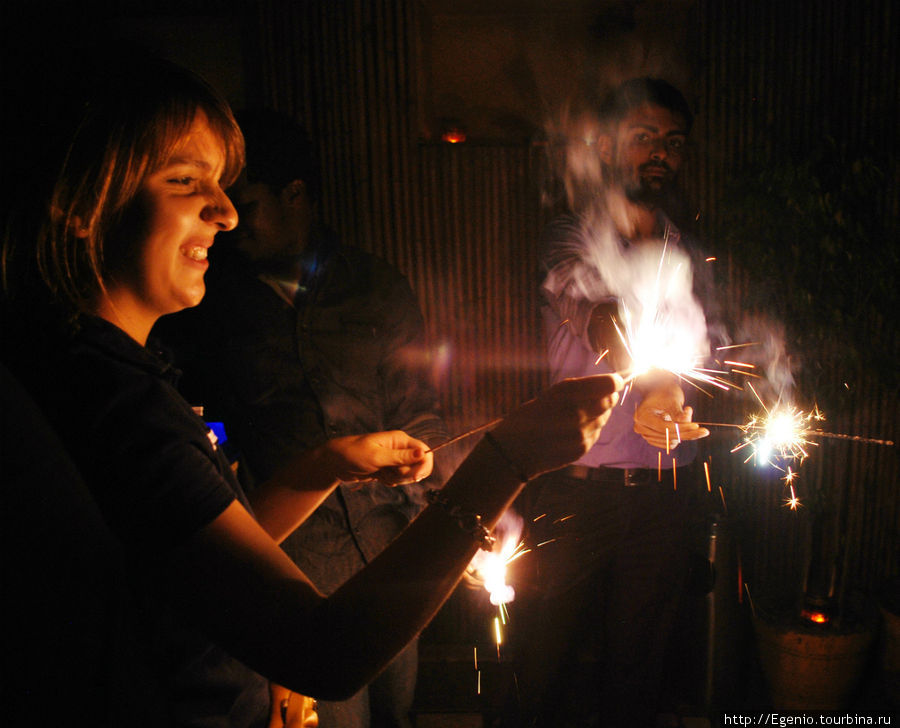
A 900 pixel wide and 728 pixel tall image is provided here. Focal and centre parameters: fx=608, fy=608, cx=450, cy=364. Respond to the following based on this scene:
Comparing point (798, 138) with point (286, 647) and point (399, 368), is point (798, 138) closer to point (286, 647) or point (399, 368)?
point (399, 368)

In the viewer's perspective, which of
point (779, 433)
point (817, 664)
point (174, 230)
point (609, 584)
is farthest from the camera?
point (779, 433)

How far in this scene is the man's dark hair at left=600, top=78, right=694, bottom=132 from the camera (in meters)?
3.05

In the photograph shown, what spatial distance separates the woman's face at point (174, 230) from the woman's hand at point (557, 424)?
73 centimetres

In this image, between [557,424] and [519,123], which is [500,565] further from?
[519,123]

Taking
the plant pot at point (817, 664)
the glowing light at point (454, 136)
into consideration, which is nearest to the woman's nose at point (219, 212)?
the glowing light at point (454, 136)

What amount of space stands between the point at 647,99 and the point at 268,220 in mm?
1955

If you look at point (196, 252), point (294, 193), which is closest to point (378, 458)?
point (196, 252)

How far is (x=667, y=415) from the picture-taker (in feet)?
7.99

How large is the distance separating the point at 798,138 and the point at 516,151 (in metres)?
1.75

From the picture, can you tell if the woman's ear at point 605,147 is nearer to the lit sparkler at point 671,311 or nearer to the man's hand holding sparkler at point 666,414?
the lit sparkler at point 671,311

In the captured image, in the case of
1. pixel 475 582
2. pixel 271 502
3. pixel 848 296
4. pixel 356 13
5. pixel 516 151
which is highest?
pixel 356 13

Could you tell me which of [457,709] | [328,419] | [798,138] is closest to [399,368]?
[328,419]

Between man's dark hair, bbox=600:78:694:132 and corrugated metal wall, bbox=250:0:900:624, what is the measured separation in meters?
0.71

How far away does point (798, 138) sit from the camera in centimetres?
377
